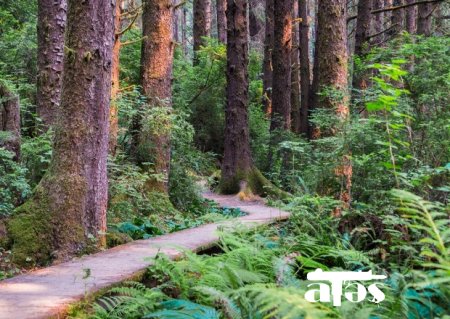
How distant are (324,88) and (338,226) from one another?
16.8 feet

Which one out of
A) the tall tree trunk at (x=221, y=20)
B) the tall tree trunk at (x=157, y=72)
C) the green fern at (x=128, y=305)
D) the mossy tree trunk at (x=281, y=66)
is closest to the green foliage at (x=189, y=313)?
the green fern at (x=128, y=305)

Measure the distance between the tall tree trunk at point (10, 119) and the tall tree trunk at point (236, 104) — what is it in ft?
26.1

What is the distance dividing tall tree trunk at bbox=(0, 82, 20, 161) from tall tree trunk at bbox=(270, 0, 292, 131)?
11386 millimetres

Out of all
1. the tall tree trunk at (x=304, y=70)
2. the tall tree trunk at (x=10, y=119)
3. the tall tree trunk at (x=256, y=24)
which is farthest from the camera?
the tall tree trunk at (x=256, y=24)

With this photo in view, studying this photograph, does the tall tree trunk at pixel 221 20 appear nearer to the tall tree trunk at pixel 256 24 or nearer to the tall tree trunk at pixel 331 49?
the tall tree trunk at pixel 256 24

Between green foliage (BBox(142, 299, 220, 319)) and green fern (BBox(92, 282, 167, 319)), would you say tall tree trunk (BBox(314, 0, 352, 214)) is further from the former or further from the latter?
green foliage (BBox(142, 299, 220, 319))

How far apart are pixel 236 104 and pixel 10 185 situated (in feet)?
28.9

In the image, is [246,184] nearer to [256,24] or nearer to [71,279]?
[71,279]

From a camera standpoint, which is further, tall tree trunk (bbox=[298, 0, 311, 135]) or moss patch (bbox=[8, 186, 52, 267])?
tall tree trunk (bbox=[298, 0, 311, 135])

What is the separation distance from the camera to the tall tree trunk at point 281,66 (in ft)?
61.9

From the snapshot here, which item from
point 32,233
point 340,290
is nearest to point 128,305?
point 340,290

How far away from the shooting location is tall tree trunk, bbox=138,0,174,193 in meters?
11.5

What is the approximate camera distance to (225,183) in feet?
51.7

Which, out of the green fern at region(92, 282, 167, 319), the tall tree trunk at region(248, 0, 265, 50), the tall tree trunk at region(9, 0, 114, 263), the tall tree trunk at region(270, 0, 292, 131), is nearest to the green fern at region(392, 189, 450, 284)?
the green fern at region(92, 282, 167, 319)
